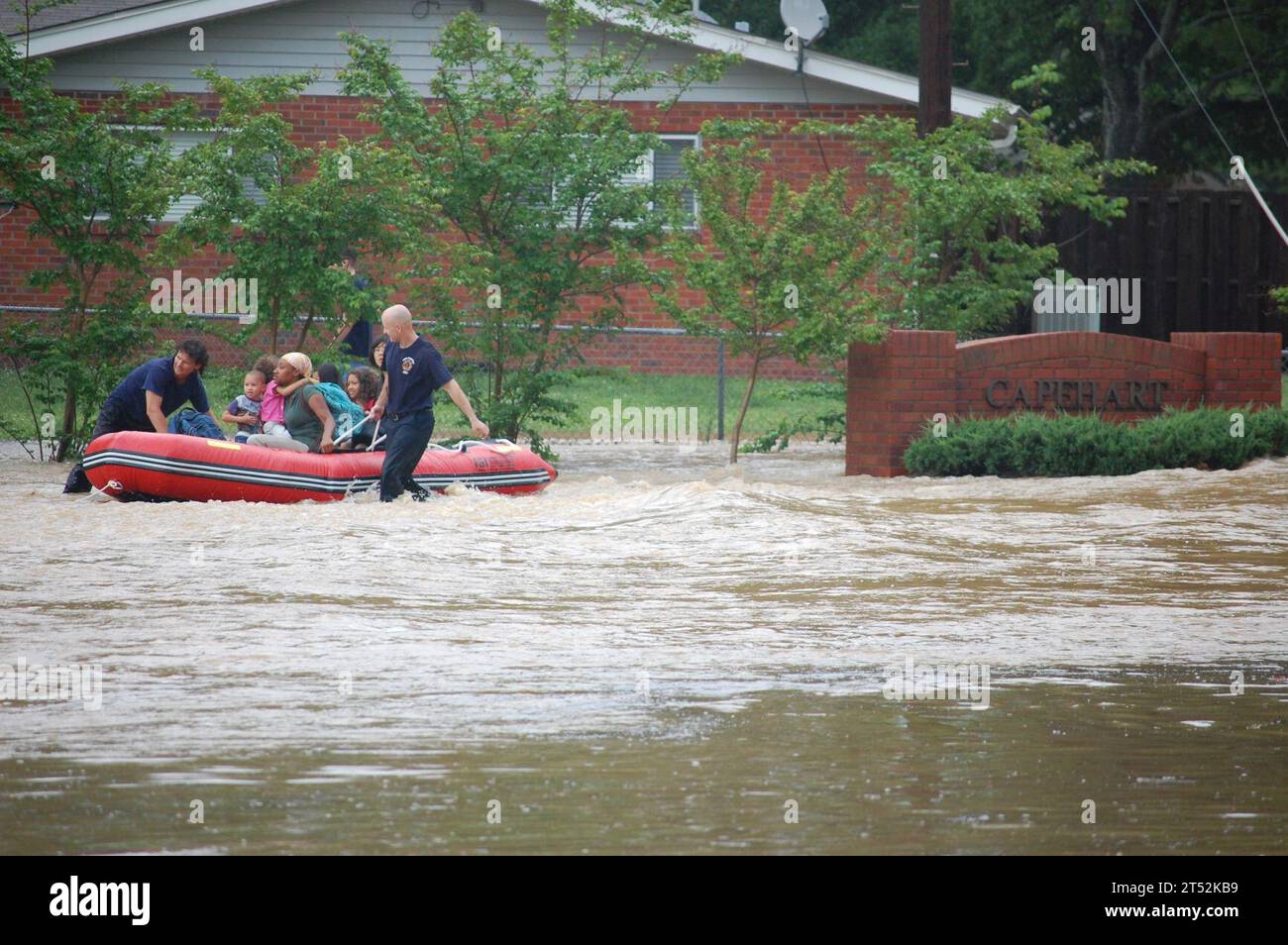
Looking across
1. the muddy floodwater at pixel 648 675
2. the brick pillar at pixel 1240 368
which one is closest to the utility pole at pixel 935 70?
the brick pillar at pixel 1240 368

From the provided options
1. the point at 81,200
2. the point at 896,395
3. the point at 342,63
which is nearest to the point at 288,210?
the point at 81,200

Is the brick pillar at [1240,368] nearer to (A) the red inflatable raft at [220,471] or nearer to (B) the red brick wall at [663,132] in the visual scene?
(B) the red brick wall at [663,132]

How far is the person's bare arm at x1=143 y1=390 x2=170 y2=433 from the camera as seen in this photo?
15180 mm

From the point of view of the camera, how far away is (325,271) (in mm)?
17250

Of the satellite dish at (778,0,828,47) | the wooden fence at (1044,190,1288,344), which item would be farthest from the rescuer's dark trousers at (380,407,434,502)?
the wooden fence at (1044,190,1288,344)

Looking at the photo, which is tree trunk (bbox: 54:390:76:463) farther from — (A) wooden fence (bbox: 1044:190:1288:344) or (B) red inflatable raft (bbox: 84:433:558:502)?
(A) wooden fence (bbox: 1044:190:1288:344)

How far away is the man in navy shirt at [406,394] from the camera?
570 inches

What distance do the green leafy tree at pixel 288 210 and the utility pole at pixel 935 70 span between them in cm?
553

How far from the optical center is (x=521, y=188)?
1784 centimetres

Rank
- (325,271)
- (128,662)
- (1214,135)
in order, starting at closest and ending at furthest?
(128,662) < (325,271) < (1214,135)

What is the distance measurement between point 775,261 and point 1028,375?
2.93 meters
